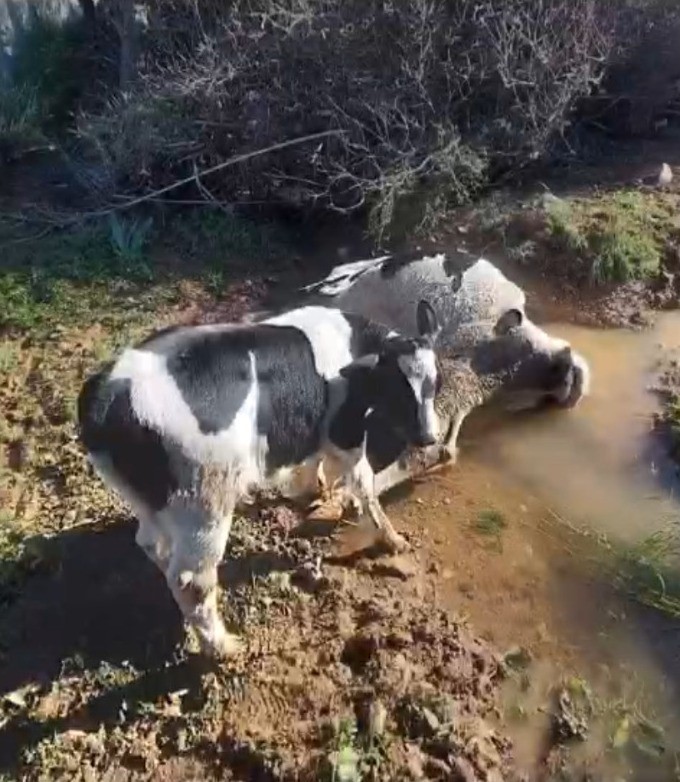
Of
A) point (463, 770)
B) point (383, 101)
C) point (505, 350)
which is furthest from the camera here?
point (383, 101)

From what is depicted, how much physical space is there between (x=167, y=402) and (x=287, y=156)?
4457mm

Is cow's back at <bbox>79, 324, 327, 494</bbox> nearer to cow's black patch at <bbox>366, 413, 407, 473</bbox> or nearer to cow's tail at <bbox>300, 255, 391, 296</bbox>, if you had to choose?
cow's black patch at <bbox>366, 413, 407, 473</bbox>

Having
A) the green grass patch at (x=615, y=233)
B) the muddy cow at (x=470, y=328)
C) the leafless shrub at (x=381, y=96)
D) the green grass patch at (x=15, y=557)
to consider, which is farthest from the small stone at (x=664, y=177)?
the green grass patch at (x=15, y=557)

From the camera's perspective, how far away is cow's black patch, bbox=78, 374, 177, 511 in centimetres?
362

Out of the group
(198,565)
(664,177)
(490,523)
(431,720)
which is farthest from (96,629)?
(664,177)

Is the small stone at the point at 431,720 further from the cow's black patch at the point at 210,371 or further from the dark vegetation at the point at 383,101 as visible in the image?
the dark vegetation at the point at 383,101

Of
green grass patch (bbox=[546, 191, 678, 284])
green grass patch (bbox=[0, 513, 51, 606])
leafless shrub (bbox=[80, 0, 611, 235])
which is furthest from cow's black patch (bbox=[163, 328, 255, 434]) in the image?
green grass patch (bbox=[546, 191, 678, 284])

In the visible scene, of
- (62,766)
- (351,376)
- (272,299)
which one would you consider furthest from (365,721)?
(272,299)

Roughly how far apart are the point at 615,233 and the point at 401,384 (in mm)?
3302

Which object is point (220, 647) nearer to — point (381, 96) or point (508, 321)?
point (508, 321)

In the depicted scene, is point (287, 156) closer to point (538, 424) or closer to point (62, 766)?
point (538, 424)

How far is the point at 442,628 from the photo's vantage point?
173 inches

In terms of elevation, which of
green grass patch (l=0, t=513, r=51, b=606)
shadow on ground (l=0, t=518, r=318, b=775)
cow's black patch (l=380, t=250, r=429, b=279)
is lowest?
shadow on ground (l=0, t=518, r=318, b=775)

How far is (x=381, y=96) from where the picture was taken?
730 cm
